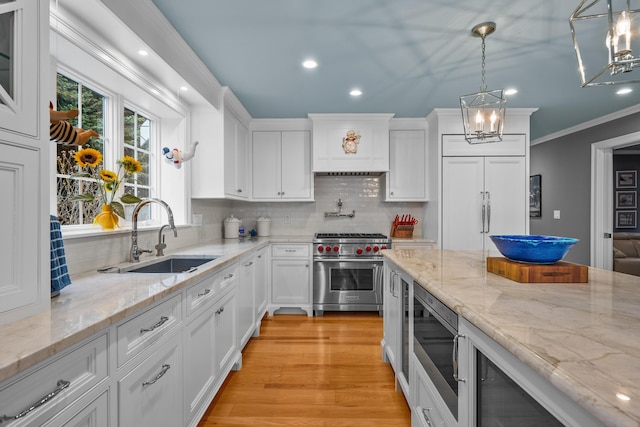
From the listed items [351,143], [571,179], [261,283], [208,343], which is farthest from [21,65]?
[571,179]

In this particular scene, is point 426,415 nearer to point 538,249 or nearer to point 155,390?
point 538,249

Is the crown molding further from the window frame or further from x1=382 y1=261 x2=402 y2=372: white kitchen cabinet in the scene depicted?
the window frame

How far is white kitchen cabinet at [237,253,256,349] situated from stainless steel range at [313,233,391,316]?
96cm

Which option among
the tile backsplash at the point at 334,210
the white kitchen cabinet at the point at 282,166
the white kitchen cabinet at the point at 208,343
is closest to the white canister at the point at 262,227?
the tile backsplash at the point at 334,210

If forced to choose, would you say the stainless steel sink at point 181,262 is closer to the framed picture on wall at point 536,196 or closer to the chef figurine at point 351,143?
the chef figurine at point 351,143

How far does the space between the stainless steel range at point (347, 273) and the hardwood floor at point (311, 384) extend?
1.48 feet

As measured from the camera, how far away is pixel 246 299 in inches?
109

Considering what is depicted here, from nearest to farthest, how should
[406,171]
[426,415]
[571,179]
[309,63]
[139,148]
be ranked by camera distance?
[426,415] → [309,63] → [139,148] → [406,171] → [571,179]

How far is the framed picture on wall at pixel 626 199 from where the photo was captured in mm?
6008

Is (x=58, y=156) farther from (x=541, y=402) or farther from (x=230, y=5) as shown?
(x=541, y=402)

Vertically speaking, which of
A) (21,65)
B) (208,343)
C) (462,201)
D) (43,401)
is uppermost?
(21,65)

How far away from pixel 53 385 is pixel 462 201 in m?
3.81

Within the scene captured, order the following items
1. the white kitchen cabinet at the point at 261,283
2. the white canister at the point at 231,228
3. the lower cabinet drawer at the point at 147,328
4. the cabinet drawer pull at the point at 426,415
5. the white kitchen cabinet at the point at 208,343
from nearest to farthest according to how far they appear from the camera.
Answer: the lower cabinet drawer at the point at 147,328 < the cabinet drawer pull at the point at 426,415 < the white kitchen cabinet at the point at 208,343 < the white kitchen cabinet at the point at 261,283 < the white canister at the point at 231,228

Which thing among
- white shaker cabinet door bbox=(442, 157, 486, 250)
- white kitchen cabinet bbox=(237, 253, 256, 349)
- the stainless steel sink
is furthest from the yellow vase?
white shaker cabinet door bbox=(442, 157, 486, 250)
